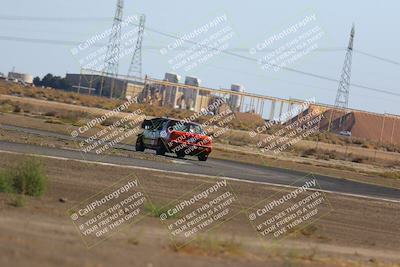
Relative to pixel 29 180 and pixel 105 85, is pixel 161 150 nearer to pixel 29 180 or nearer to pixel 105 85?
pixel 29 180

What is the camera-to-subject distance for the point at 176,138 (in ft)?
116

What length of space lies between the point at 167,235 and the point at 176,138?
2048 centimetres

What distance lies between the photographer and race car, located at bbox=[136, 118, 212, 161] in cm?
3522

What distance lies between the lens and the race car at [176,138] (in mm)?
35219

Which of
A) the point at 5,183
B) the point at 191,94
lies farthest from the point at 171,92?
the point at 5,183

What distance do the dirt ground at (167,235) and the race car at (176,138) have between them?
819 cm

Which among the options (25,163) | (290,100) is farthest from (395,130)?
(25,163)

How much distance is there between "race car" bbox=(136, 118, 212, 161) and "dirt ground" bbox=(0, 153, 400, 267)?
8.19 m

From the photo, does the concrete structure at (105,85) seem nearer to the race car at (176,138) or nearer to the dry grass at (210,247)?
the race car at (176,138)

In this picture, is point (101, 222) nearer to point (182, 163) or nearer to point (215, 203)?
point (215, 203)

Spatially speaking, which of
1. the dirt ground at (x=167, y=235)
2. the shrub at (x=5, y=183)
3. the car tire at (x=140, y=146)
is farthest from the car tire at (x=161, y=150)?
the shrub at (x=5, y=183)

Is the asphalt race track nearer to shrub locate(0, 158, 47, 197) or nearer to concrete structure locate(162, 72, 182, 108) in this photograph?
shrub locate(0, 158, 47, 197)

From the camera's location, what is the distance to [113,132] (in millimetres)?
53094

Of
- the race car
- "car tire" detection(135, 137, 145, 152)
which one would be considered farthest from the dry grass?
"car tire" detection(135, 137, 145, 152)
